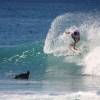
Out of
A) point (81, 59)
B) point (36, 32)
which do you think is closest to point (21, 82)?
point (81, 59)

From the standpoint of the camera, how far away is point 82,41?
97.8 feet

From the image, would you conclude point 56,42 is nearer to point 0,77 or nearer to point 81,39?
point 81,39

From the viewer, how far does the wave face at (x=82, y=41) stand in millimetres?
27266

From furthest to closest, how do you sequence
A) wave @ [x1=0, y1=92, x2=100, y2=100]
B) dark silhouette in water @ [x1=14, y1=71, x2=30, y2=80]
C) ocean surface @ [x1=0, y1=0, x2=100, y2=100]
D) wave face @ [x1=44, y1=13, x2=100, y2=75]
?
1. wave face @ [x1=44, y1=13, x2=100, y2=75]
2. dark silhouette in water @ [x1=14, y1=71, x2=30, y2=80]
3. ocean surface @ [x1=0, y1=0, x2=100, y2=100]
4. wave @ [x1=0, y1=92, x2=100, y2=100]

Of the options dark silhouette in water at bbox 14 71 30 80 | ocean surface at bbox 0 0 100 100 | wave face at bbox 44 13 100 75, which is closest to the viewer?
ocean surface at bbox 0 0 100 100

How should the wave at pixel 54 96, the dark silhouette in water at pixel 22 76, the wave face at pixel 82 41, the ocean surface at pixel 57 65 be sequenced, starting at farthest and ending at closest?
the wave face at pixel 82 41
the dark silhouette in water at pixel 22 76
the ocean surface at pixel 57 65
the wave at pixel 54 96

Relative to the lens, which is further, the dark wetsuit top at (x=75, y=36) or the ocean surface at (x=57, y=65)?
the dark wetsuit top at (x=75, y=36)

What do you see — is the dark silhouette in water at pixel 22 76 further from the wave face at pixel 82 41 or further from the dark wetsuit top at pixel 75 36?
the dark wetsuit top at pixel 75 36

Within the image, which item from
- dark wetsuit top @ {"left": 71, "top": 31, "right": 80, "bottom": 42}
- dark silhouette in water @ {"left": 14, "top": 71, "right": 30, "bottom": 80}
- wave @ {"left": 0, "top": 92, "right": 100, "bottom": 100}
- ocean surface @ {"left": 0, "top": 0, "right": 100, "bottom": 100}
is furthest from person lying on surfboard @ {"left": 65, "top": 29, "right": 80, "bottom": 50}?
wave @ {"left": 0, "top": 92, "right": 100, "bottom": 100}

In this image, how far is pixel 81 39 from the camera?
29922 mm

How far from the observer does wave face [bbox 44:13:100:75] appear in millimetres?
27266

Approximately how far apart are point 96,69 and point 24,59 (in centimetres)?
521

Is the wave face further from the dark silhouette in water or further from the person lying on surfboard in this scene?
the dark silhouette in water

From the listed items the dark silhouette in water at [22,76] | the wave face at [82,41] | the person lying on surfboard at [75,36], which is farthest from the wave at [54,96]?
the person lying on surfboard at [75,36]
